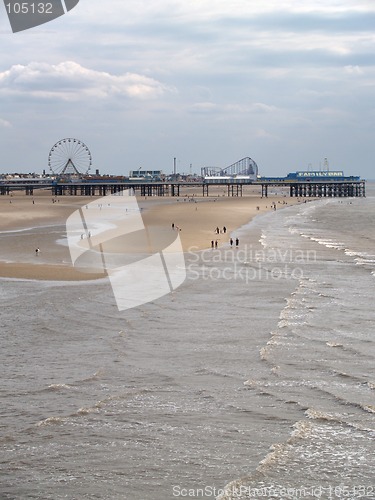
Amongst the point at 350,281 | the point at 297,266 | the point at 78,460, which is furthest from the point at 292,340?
the point at 297,266

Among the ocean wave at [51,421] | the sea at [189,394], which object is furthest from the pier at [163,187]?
the ocean wave at [51,421]

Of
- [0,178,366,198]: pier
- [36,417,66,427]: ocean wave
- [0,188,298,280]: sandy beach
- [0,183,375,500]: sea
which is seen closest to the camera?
[0,183,375,500]: sea

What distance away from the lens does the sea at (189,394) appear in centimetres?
934

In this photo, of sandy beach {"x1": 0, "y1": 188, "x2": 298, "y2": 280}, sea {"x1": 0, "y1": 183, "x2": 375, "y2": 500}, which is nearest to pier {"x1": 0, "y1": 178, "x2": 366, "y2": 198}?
sandy beach {"x1": 0, "y1": 188, "x2": 298, "y2": 280}

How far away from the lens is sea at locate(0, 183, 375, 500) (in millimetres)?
9336

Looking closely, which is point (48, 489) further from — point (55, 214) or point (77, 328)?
point (55, 214)

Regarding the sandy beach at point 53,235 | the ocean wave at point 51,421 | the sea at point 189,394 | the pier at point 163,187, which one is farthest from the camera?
the pier at point 163,187

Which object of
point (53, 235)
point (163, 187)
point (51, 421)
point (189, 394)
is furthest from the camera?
point (163, 187)

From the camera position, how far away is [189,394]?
40.9 feet

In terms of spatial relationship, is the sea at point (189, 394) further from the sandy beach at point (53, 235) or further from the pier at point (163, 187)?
the pier at point (163, 187)

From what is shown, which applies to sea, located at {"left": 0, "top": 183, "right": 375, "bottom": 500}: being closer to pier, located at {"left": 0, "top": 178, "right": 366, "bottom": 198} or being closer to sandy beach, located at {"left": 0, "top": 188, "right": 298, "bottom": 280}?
sandy beach, located at {"left": 0, "top": 188, "right": 298, "bottom": 280}

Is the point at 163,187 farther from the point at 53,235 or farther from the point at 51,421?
the point at 51,421

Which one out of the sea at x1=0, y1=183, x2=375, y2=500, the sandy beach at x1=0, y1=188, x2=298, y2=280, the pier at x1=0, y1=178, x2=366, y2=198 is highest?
the pier at x1=0, y1=178, x2=366, y2=198

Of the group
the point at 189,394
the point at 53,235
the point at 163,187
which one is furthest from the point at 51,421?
the point at 163,187
